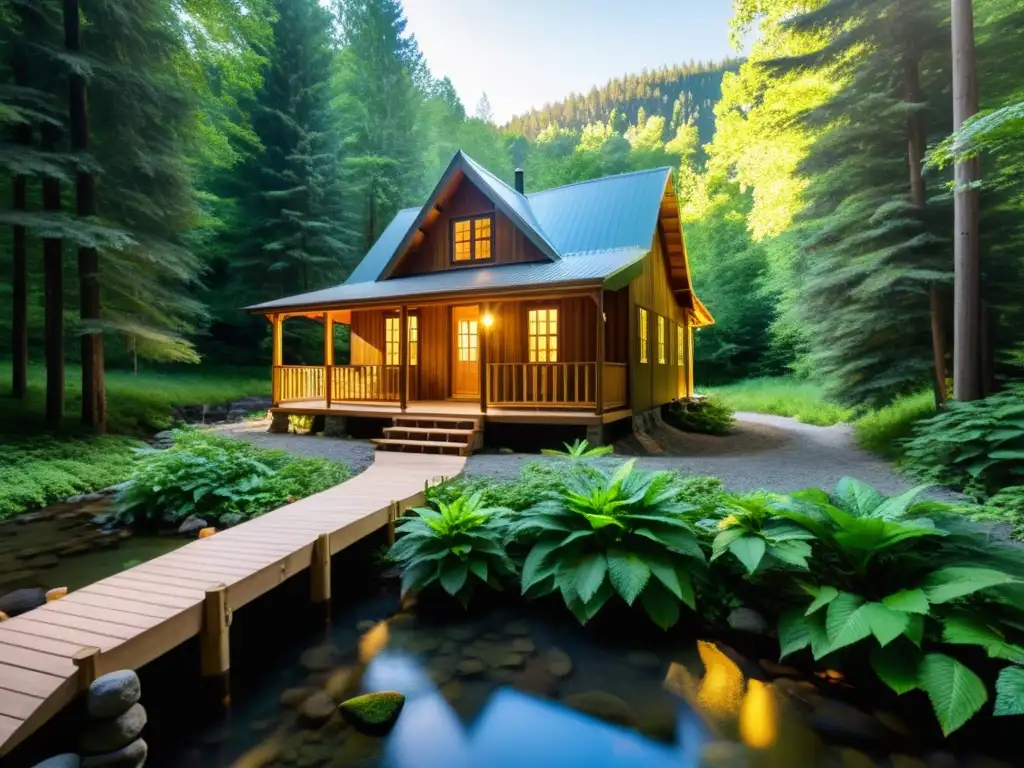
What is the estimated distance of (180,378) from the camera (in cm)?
1900

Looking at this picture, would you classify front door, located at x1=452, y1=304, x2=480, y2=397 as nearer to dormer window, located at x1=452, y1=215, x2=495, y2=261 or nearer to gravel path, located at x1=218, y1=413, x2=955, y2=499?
dormer window, located at x1=452, y1=215, x2=495, y2=261

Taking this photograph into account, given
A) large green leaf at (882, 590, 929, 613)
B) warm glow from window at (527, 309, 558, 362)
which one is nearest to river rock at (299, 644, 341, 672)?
large green leaf at (882, 590, 929, 613)

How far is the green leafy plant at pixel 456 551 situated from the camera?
4805 mm

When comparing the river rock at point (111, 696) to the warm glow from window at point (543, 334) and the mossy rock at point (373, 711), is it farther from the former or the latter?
the warm glow from window at point (543, 334)

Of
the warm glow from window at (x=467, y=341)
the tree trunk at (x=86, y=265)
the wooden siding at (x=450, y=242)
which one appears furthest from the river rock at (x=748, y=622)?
the tree trunk at (x=86, y=265)

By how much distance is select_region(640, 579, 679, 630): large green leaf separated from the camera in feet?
13.4

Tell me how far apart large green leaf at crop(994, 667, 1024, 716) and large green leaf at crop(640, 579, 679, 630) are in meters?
1.87

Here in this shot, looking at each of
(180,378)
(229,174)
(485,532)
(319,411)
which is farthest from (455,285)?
(229,174)

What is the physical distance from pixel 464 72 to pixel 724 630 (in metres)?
35.1

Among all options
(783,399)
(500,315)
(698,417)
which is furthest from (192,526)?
(783,399)

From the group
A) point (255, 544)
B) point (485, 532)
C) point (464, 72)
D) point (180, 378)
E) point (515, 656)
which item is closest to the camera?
point (515, 656)

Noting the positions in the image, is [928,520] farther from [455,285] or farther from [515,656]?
[455,285]

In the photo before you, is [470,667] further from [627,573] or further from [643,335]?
[643,335]

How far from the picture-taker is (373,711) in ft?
11.0
